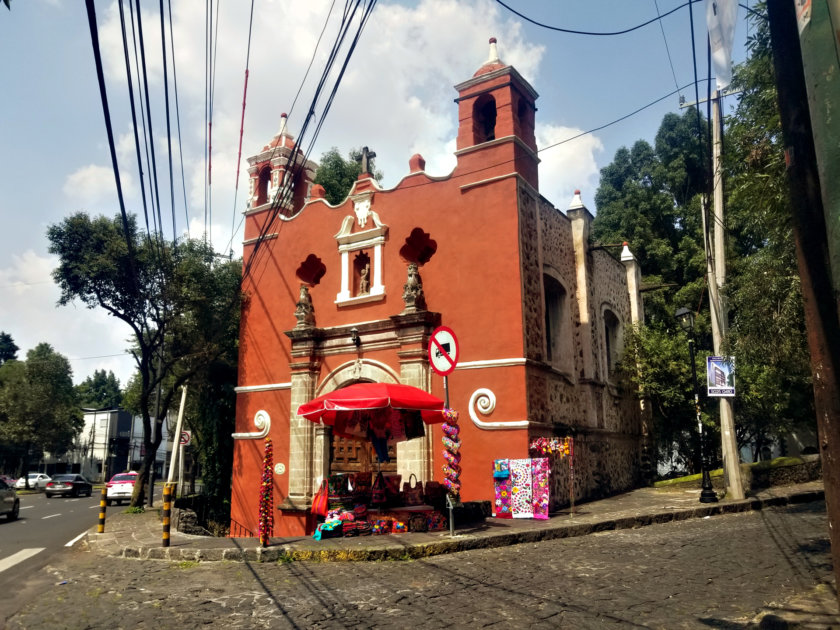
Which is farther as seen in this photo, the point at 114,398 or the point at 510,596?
the point at 114,398

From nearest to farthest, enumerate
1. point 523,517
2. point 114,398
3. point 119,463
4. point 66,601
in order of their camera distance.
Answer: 1. point 66,601
2. point 523,517
3. point 119,463
4. point 114,398

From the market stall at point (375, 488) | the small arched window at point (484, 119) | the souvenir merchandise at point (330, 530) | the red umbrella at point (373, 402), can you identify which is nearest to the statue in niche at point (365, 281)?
the small arched window at point (484, 119)

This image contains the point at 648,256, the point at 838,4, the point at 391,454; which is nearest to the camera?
the point at 838,4

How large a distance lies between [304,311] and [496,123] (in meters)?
7.07

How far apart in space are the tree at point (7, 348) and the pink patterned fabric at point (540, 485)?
66693 mm

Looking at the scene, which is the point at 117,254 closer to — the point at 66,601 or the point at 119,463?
the point at 66,601

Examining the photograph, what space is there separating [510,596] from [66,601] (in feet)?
15.9

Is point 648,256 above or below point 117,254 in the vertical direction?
above

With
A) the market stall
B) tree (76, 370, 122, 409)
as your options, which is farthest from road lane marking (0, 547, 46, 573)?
tree (76, 370, 122, 409)

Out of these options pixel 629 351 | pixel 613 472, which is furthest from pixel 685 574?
pixel 629 351

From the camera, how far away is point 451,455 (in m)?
10.1

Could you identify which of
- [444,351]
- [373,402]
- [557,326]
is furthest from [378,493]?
[557,326]

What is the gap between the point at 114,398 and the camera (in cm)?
8219

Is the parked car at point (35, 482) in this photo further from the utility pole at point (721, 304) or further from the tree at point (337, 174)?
the utility pole at point (721, 304)
